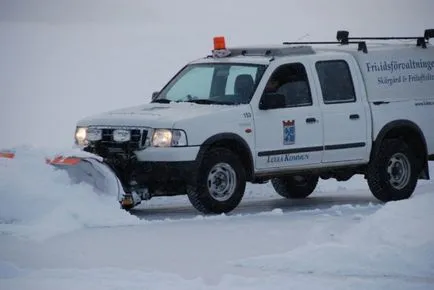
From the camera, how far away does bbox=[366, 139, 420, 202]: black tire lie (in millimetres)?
16859

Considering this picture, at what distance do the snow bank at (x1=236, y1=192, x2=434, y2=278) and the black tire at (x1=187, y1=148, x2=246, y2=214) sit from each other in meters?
2.46

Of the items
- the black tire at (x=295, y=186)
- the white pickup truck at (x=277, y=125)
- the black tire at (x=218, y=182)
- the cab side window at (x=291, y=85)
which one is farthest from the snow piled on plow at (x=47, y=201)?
the black tire at (x=295, y=186)

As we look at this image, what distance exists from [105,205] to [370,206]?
3.38 meters

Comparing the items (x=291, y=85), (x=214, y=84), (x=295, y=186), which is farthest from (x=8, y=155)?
(x=295, y=186)

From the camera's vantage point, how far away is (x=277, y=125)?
15.7 metres

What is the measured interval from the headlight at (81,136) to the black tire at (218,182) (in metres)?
1.33

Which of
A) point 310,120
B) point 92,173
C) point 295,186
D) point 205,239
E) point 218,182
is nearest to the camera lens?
point 205,239

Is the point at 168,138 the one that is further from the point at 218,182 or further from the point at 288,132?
the point at 288,132

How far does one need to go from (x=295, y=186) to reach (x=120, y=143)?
3640mm

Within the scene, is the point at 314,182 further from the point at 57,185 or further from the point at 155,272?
the point at 155,272

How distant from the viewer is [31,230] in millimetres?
13508

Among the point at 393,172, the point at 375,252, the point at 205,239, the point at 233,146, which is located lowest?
the point at 393,172

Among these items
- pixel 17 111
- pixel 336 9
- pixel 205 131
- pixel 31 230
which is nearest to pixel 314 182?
pixel 205 131

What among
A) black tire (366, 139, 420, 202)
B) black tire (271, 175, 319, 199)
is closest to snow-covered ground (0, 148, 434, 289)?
black tire (366, 139, 420, 202)
